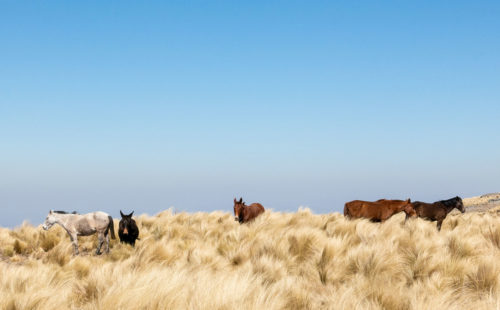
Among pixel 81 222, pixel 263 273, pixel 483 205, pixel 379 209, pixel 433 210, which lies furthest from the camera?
pixel 483 205

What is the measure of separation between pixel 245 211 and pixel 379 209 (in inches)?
177

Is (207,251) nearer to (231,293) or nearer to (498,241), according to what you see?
(231,293)

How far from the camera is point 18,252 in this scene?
11.1m

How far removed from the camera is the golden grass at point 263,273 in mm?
4180

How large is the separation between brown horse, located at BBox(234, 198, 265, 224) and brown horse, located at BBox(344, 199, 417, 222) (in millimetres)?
3210

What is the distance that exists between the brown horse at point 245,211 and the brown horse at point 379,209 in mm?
3210

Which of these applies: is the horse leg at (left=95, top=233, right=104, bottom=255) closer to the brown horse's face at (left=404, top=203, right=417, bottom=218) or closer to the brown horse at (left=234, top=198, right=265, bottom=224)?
the brown horse at (left=234, top=198, right=265, bottom=224)

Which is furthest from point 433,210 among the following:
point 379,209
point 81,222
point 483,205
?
point 483,205

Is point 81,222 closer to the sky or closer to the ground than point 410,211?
closer to the sky

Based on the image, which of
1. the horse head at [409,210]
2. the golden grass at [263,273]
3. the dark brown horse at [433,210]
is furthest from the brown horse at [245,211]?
the dark brown horse at [433,210]

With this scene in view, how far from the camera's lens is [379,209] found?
1427cm

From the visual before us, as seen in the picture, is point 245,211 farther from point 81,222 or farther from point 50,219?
point 50,219

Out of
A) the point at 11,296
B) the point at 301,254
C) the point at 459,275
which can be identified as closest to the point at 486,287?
the point at 459,275

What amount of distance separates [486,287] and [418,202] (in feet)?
31.4
